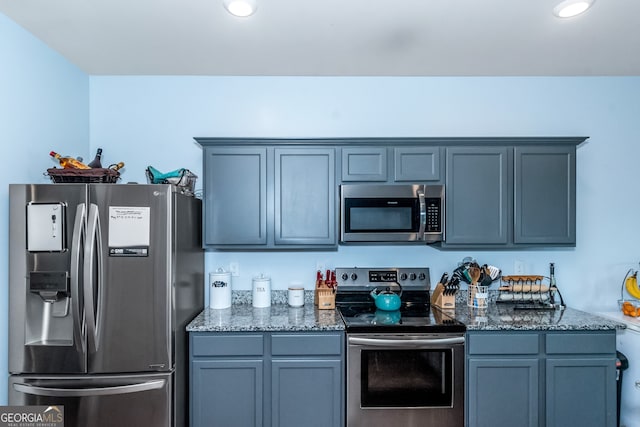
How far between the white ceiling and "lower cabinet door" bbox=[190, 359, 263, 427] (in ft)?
6.63

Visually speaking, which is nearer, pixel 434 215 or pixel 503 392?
pixel 503 392

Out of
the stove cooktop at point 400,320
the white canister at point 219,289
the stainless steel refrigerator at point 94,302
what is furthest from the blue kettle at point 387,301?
the stainless steel refrigerator at point 94,302

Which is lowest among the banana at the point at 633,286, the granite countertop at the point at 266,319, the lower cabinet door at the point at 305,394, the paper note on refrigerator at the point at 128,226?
the lower cabinet door at the point at 305,394

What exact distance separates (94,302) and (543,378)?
8.68ft

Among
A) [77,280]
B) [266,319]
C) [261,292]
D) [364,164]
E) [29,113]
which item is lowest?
[266,319]

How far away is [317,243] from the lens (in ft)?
8.00

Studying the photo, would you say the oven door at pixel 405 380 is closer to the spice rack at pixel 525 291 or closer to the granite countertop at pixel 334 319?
the granite countertop at pixel 334 319

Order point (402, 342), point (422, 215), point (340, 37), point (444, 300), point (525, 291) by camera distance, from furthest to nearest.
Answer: point (525, 291) < point (444, 300) < point (422, 215) < point (340, 37) < point (402, 342)

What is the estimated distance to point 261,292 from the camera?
101 inches

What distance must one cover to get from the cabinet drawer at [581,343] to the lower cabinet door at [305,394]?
4.34ft

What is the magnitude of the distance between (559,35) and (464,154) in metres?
0.89

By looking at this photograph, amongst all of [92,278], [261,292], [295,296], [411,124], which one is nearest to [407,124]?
[411,124]

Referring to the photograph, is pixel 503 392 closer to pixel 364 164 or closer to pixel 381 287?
pixel 381 287

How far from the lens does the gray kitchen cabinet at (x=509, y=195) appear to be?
2.43 meters
